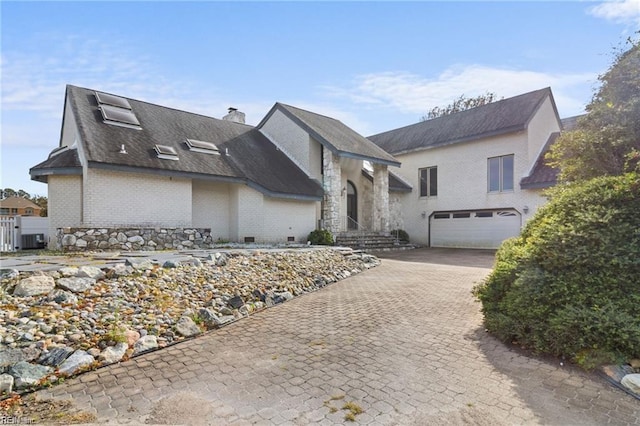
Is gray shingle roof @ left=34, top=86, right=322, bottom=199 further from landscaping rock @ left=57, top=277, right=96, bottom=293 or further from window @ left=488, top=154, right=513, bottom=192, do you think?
window @ left=488, top=154, right=513, bottom=192

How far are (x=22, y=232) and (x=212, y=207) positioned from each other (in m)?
6.32

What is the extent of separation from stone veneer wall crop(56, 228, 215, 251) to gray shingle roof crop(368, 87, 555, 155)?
532 inches

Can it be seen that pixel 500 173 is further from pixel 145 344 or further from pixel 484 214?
pixel 145 344

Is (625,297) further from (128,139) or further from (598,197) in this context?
(128,139)

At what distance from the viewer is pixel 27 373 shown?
321 cm

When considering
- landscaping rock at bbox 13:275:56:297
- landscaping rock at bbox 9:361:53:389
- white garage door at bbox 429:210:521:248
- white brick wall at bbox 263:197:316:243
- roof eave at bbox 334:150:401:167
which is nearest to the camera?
landscaping rock at bbox 9:361:53:389

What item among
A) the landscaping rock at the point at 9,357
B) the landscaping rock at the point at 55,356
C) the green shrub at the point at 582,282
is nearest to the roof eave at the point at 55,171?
the landscaping rock at the point at 9,357

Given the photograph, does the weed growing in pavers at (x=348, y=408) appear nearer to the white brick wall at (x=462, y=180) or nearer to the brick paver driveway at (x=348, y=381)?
the brick paver driveway at (x=348, y=381)

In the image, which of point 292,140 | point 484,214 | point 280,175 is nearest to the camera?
point 280,175

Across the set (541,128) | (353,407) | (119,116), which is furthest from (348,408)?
(541,128)

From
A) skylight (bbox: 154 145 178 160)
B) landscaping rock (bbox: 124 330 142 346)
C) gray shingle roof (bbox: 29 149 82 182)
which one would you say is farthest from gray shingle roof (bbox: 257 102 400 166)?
landscaping rock (bbox: 124 330 142 346)

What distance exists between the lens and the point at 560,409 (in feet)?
9.14

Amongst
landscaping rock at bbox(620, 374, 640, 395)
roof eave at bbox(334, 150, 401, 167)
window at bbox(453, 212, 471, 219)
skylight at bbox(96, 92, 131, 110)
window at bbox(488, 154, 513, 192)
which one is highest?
skylight at bbox(96, 92, 131, 110)

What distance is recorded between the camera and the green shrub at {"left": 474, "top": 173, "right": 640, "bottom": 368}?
11.4 ft
